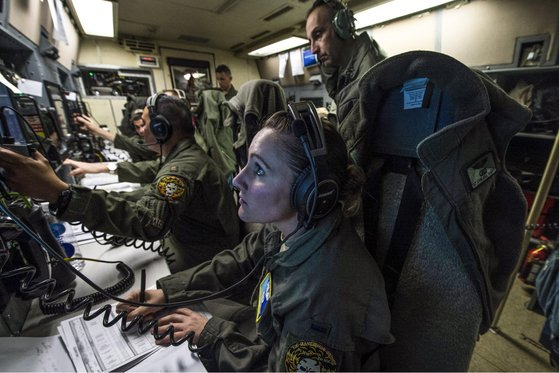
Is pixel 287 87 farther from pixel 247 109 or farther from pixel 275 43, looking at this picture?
pixel 247 109

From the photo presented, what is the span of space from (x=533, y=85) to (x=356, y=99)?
229cm

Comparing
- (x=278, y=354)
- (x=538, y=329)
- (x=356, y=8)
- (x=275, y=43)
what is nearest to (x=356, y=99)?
(x=278, y=354)

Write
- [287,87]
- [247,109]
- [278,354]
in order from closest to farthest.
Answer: [278,354], [247,109], [287,87]

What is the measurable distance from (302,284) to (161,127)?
1.10m

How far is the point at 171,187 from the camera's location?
106 cm

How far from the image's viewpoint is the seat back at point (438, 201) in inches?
18.3

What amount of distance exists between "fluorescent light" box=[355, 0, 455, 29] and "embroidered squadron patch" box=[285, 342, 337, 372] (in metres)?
2.79

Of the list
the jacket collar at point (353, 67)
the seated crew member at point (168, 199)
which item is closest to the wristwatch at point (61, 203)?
the seated crew member at point (168, 199)

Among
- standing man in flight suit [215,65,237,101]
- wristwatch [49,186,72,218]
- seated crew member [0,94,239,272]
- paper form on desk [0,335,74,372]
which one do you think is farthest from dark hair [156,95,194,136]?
standing man in flight suit [215,65,237,101]

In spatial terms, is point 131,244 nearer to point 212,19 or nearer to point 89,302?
point 89,302

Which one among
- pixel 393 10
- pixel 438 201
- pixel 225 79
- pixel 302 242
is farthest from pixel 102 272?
pixel 393 10

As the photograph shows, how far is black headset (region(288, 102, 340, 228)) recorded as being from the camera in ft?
1.80

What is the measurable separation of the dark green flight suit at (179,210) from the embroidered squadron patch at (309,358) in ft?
2.33

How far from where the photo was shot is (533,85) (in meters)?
1.94
